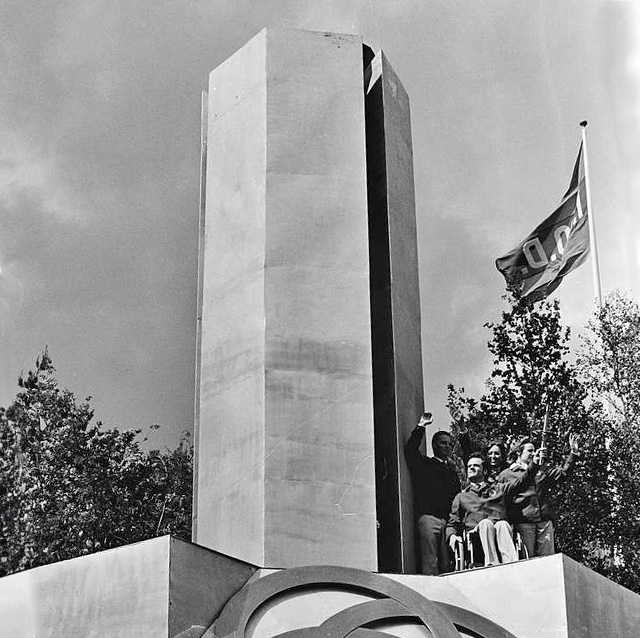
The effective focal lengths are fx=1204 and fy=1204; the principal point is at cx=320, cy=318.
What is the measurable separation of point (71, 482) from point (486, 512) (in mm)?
14360

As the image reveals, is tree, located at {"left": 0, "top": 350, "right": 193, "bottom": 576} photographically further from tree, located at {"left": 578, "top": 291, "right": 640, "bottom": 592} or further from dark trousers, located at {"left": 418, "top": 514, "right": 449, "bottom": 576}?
dark trousers, located at {"left": 418, "top": 514, "right": 449, "bottom": 576}

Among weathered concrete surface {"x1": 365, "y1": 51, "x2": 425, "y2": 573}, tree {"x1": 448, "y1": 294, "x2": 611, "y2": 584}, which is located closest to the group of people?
weathered concrete surface {"x1": 365, "y1": 51, "x2": 425, "y2": 573}

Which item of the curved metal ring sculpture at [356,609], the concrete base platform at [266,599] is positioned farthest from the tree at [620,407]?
the curved metal ring sculpture at [356,609]

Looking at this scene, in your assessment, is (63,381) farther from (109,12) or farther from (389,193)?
(389,193)

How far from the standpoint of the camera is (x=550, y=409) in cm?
2616

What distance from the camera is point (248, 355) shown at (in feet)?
48.3

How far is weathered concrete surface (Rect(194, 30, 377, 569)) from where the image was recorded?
14.0m

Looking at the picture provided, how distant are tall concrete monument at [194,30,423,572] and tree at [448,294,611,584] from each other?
9.01 metres

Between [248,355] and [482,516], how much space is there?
11.2 ft

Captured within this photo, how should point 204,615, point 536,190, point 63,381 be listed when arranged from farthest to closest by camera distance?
point 536,190, point 63,381, point 204,615

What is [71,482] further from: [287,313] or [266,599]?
[266,599]

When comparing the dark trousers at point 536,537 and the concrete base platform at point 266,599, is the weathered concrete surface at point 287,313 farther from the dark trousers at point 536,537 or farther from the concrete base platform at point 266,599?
the dark trousers at point 536,537

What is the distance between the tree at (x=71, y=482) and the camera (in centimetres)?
2530

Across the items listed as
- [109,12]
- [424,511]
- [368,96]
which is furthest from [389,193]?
[109,12]
